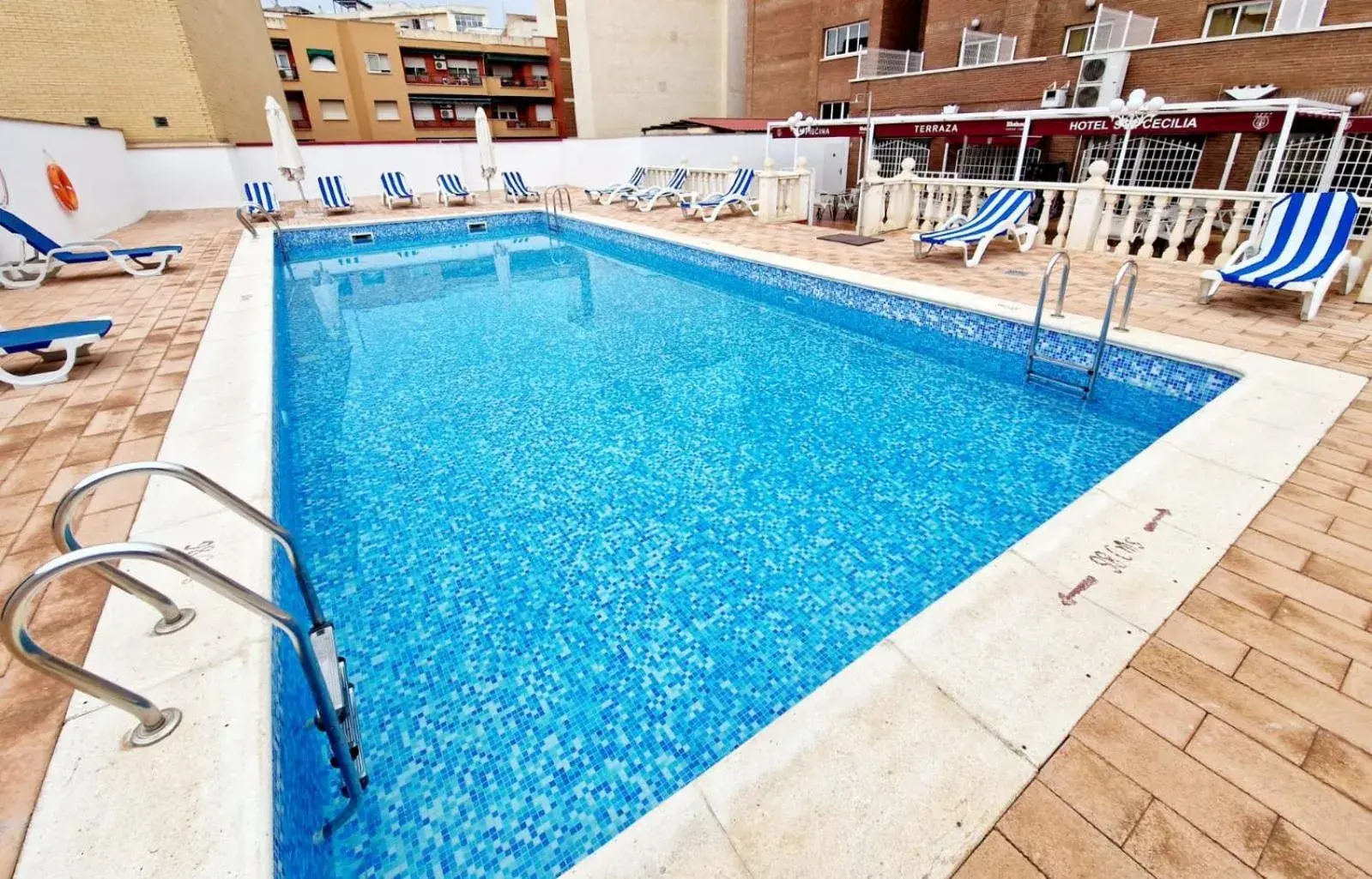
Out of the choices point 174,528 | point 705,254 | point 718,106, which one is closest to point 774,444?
point 174,528

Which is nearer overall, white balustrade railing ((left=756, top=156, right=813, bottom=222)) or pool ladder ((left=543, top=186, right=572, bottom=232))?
white balustrade railing ((left=756, top=156, right=813, bottom=222))

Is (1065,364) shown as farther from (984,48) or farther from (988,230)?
(984,48)

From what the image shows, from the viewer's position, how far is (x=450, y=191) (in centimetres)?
1645

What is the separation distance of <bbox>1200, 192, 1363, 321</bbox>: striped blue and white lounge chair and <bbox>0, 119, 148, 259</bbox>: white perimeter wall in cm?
1495

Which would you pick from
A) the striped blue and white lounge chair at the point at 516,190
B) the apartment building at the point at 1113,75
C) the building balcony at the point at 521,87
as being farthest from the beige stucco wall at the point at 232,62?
the apartment building at the point at 1113,75

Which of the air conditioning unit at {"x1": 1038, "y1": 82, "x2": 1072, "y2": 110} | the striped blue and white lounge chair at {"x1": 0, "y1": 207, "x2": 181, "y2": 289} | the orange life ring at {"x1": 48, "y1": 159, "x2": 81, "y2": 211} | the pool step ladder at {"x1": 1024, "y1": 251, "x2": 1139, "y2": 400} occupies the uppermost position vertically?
the air conditioning unit at {"x1": 1038, "y1": 82, "x2": 1072, "y2": 110}

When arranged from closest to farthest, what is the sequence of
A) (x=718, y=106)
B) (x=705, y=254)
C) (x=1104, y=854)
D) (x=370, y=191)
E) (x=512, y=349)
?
(x=1104, y=854)
(x=512, y=349)
(x=705, y=254)
(x=370, y=191)
(x=718, y=106)

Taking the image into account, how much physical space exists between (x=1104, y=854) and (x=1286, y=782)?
25.7 inches

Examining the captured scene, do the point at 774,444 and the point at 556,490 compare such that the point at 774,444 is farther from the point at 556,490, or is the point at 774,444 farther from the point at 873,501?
the point at 556,490

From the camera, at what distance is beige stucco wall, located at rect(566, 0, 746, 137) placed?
25016mm

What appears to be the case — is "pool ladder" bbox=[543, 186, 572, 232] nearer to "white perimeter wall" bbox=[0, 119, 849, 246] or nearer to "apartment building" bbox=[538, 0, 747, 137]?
"white perimeter wall" bbox=[0, 119, 849, 246]

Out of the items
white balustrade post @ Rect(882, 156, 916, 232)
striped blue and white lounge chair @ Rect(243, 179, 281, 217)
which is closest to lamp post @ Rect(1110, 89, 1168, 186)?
white balustrade post @ Rect(882, 156, 916, 232)

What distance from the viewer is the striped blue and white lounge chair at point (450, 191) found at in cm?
1638

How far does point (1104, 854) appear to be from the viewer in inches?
62.4
